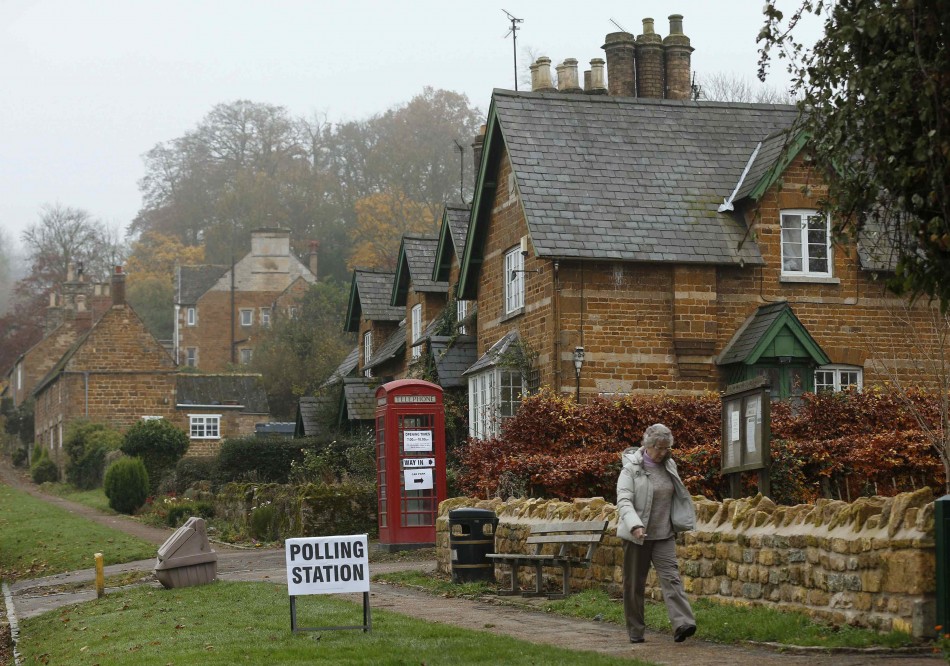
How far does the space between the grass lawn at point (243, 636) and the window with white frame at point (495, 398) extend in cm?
978

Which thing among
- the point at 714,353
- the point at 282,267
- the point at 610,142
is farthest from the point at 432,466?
the point at 282,267

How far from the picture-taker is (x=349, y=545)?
12.7 meters

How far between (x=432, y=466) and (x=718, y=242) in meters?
7.41

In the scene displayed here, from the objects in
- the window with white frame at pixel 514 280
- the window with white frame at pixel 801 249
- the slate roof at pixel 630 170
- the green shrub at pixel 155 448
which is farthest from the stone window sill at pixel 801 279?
the green shrub at pixel 155 448

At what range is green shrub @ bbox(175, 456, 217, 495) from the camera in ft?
135

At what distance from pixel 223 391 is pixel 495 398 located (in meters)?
34.2

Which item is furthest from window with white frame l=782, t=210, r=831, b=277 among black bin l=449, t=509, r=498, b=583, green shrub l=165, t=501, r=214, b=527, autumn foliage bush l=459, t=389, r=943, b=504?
green shrub l=165, t=501, r=214, b=527

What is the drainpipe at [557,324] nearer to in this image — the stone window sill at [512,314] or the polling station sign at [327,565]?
the stone window sill at [512,314]

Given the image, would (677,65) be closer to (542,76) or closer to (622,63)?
(622,63)

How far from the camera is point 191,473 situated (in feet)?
136

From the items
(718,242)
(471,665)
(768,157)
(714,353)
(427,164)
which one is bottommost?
(471,665)

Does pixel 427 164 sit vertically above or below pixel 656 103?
above

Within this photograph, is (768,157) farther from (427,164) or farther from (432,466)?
(427,164)

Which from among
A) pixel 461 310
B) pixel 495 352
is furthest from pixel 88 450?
pixel 495 352
